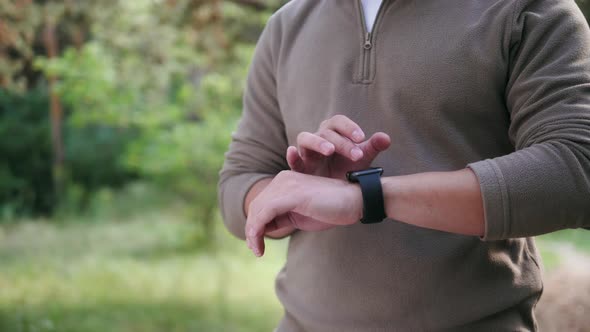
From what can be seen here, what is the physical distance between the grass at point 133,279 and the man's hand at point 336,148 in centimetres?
413

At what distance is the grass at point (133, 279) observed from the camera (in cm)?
577

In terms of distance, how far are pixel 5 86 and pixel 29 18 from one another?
1119 millimetres

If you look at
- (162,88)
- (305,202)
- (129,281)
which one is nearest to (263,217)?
(305,202)

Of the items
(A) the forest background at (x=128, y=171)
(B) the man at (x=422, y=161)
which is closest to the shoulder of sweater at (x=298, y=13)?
(B) the man at (x=422, y=161)

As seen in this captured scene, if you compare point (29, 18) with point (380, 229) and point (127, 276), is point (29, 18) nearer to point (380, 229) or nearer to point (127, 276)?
point (127, 276)

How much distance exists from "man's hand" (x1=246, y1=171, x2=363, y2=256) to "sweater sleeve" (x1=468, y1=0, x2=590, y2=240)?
0.23 m

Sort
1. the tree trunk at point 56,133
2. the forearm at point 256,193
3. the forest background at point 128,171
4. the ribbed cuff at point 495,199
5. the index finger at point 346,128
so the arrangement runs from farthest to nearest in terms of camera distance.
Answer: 1. the tree trunk at point 56,133
2. the forest background at point 128,171
3. the forearm at point 256,193
4. the index finger at point 346,128
5. the ribbed cuff at point 495,199

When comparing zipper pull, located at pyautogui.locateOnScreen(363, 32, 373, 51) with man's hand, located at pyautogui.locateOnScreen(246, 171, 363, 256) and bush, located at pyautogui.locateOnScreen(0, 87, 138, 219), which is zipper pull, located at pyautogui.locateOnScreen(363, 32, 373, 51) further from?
bush, located at pyautogui.locateOnScreen(0, 87, 138, 219)

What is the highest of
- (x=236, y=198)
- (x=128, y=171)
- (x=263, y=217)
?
(x=263, y=217)

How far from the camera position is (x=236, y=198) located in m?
1.57

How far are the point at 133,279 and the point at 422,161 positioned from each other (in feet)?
21.5

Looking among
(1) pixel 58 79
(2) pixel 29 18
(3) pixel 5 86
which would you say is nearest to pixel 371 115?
(3) pixel 5 86

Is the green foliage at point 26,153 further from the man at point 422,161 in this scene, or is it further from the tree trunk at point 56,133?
the man at point 422,161

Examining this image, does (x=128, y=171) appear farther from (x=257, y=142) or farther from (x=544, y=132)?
(x=544, y=132)
